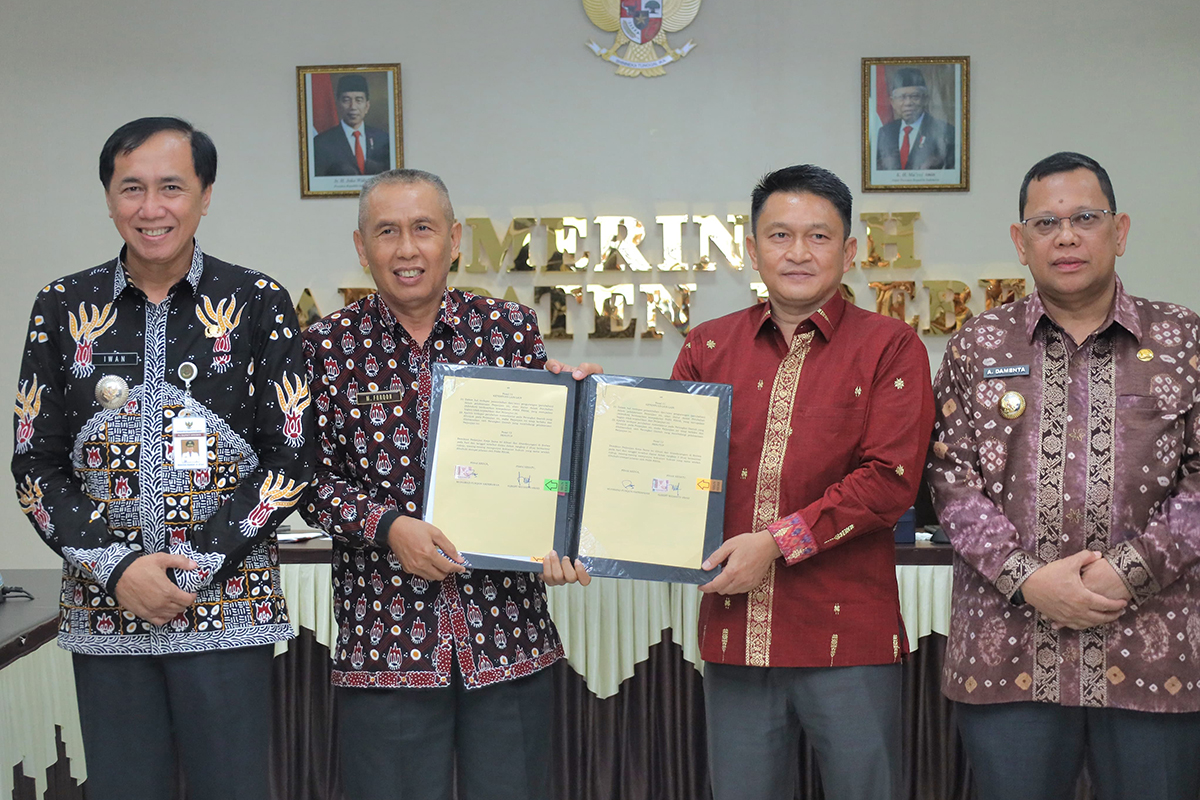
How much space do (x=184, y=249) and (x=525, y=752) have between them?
1.12m

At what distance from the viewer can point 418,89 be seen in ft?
14.8

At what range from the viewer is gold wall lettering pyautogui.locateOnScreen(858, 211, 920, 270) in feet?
14.7

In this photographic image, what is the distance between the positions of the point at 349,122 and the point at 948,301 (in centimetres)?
279

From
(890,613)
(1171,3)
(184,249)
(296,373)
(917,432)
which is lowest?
(890,613)

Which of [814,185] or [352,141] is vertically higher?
[352,141]

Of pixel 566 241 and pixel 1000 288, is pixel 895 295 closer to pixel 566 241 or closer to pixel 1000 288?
pixel 1000 288

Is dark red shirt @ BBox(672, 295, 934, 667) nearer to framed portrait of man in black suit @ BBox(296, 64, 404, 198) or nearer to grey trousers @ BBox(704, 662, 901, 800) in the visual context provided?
grey trousers @ BBox(704, 662, 901, 800)

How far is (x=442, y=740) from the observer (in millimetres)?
1904

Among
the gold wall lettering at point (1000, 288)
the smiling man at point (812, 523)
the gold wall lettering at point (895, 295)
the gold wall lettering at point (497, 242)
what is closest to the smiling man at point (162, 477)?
the smiling man at point (812, 523)

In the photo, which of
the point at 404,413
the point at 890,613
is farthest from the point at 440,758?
the point at 890,613

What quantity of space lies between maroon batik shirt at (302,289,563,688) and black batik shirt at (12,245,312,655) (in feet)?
Answer: 0.41

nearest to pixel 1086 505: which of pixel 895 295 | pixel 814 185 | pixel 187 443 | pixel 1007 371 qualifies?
pixel 1007 371

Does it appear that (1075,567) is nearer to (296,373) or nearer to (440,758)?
(440,758)

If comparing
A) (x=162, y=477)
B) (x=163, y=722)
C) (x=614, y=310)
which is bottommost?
(x=163, y=722)
